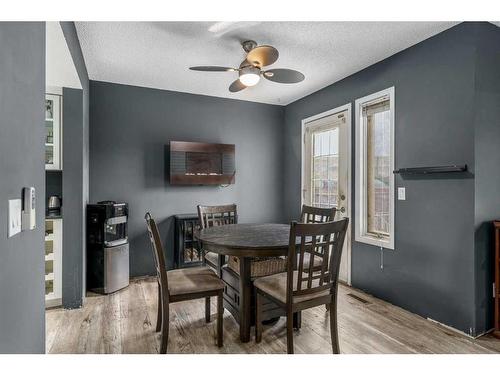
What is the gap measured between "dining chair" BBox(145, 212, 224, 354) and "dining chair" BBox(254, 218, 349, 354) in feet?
1.02

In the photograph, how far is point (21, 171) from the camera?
1.01m

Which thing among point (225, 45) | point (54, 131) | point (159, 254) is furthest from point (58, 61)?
point (159, 254)

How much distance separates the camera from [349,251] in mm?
3531

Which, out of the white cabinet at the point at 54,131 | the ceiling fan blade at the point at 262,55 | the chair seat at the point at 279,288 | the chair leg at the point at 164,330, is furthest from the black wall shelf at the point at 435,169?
the white cabinet at the point at 54,131

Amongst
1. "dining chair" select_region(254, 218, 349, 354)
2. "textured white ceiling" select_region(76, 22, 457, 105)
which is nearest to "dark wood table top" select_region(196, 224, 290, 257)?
"dining chair" select_region(254, 218, 349, 354)

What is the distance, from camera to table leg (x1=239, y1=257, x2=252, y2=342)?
223 cm

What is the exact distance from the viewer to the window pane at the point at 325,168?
3836mm

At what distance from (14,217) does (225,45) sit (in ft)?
7.75

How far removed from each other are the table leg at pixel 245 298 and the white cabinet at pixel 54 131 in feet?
6.90

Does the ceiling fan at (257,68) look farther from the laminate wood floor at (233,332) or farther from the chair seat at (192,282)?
the laminate wood floor at (233,332)

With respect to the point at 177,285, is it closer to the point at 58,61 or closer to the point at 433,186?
the point at 58,61

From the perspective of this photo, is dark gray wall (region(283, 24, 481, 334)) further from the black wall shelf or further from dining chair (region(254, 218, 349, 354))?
dining chair (region(254, 218, 349, 354))
